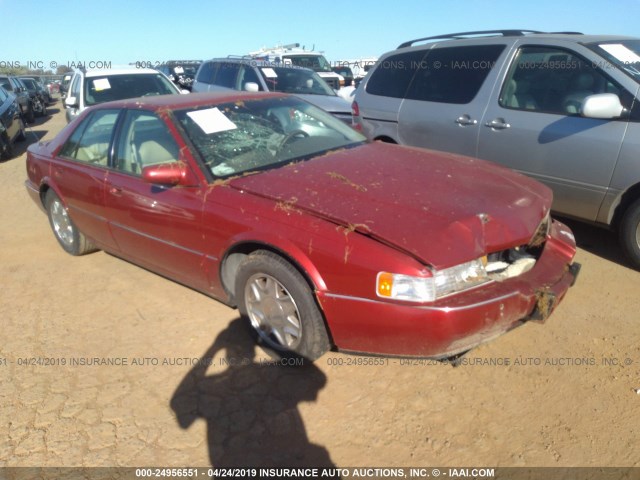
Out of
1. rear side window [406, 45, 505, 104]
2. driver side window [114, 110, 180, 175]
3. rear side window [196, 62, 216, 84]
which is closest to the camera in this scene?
driver side window [114, 110, 180, 175]

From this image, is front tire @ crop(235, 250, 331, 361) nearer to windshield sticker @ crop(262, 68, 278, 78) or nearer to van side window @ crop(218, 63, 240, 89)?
windshield sticker @ crop(262, 68, 278, 78)

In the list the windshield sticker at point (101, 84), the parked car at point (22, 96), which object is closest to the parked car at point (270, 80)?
the windshield sticker at point (101, 84)

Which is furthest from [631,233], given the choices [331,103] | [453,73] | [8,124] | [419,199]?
[8,124]

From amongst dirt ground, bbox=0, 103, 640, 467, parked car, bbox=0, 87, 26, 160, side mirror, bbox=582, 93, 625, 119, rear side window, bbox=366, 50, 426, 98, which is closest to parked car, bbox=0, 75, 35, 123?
parked car, bbox=0, 87, 26, 160

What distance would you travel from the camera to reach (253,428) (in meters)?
2.58

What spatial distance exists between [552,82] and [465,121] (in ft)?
2.68

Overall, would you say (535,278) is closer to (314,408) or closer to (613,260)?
(314,408)

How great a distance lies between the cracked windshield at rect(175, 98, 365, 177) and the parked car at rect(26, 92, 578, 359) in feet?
0.04

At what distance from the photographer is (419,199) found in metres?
2.78

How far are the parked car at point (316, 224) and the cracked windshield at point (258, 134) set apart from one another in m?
0.01

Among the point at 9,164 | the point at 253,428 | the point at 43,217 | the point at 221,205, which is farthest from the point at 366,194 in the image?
the point at 9,164

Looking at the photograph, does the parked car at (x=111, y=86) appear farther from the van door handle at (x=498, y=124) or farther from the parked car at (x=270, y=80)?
the van door handle at (x=498, y=124)

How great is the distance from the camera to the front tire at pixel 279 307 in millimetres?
2730

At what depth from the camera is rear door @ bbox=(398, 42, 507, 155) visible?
481cm
